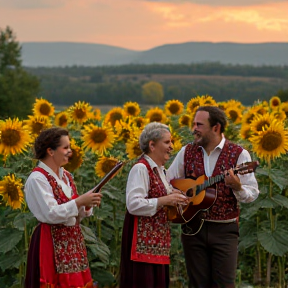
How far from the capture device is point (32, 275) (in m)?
6.69

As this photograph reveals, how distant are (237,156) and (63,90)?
240 ft

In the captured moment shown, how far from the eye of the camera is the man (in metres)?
7.33

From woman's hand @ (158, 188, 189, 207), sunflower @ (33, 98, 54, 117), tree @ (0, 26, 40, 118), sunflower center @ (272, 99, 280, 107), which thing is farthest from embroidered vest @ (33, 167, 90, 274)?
tree @ (0, 26, 40, 118)

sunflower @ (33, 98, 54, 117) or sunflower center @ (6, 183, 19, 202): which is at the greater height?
sunflower @ (33, 98, 54, 117)

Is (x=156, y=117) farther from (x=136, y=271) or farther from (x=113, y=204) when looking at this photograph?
(x=136, y=271)

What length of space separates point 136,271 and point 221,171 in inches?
40.7

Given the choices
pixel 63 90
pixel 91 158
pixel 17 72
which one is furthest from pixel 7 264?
pixel 63 90

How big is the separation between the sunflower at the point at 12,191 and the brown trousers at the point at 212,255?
5.29 feet

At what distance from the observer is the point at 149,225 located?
7059mm

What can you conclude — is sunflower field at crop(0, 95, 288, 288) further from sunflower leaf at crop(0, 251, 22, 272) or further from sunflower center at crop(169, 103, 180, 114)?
sunflower center at crop(169, 103, 180, 114)

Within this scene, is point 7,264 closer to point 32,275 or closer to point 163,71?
point 32,275

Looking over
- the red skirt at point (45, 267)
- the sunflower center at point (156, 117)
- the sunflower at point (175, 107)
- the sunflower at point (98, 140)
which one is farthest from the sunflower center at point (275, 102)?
the red skirt at point (45, 267)

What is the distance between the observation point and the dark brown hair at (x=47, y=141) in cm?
664

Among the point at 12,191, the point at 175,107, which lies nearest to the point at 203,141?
the point at 12,191
